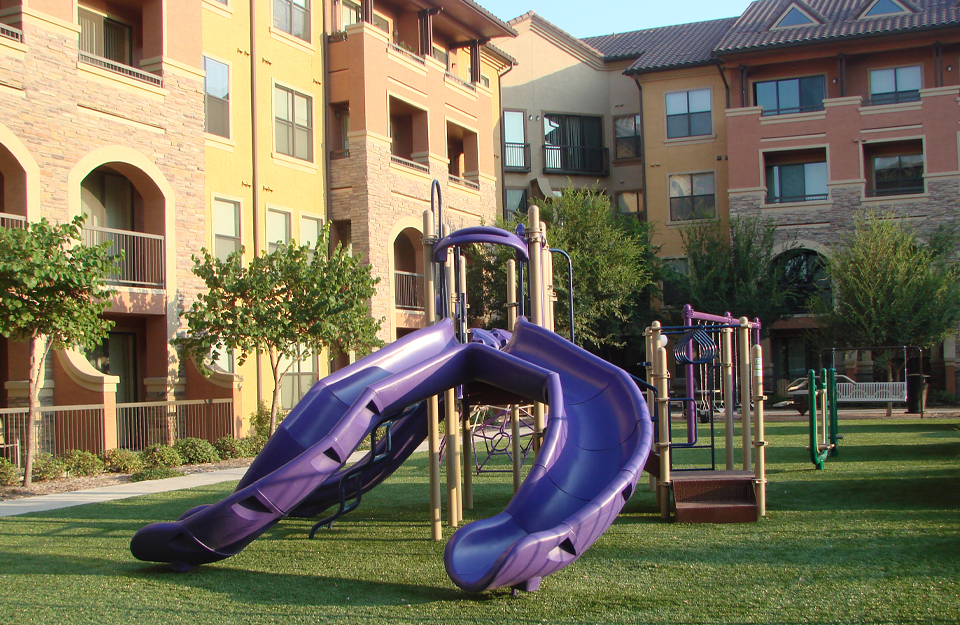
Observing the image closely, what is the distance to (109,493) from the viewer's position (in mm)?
14156

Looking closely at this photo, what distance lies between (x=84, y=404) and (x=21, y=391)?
1.21 metres

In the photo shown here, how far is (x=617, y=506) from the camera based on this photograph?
668 cm

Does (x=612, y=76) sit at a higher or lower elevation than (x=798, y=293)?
higher

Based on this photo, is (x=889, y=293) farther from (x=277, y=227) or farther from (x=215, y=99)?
(x=215, y=99)

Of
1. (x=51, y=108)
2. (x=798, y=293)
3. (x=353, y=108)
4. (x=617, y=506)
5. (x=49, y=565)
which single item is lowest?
(x=49, y=565)

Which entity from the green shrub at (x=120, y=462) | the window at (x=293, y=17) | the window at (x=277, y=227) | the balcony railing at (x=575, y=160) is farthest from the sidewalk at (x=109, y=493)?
the balcony railing at (x=575, y=160)

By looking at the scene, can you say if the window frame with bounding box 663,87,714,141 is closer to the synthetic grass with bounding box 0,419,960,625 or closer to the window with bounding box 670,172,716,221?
the window with bounding box 670,172,716,221

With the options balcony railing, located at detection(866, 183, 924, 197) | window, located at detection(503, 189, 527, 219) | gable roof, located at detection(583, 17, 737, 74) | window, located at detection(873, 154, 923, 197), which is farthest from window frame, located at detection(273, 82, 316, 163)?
window, located at detection(873, 154, 923, 197)

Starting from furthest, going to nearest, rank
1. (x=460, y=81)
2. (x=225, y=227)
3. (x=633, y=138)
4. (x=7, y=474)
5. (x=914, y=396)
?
(x=633, y=138)
(x=460, y=81)
(x=914, y=396)
(x=225, y=227)
(x=7, y=474)

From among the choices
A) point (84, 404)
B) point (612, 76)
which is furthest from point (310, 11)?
point (612, 76)

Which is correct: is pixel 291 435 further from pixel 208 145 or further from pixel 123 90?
pixel 208 145

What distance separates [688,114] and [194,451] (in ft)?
90.6

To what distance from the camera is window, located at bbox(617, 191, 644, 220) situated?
40.2 m

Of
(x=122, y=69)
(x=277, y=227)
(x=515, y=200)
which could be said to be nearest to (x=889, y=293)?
(x=515, y=200)
